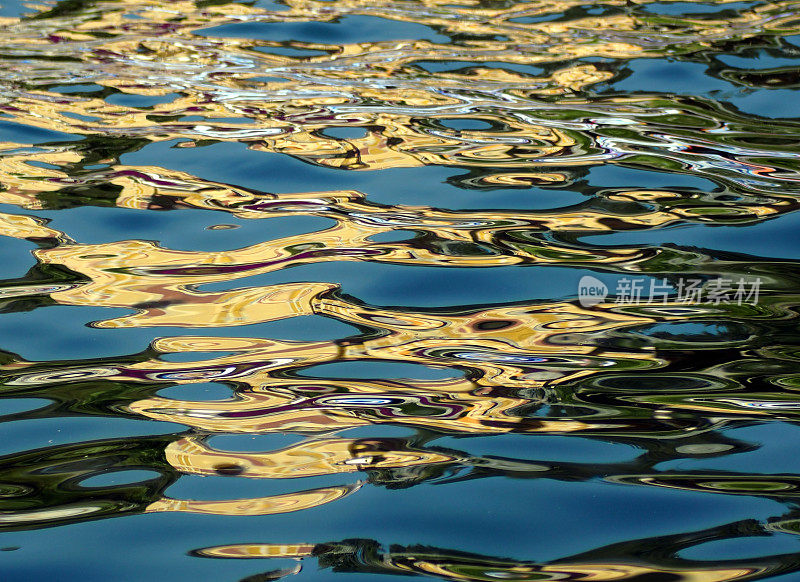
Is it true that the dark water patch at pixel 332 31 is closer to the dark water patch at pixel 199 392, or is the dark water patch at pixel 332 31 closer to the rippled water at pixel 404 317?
the rippled water at pixel 404 317

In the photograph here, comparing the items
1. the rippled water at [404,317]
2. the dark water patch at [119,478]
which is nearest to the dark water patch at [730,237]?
the rippled water at [404,317]

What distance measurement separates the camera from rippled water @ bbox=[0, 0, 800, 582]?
3.86 feet

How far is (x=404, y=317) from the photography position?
180 centimetres

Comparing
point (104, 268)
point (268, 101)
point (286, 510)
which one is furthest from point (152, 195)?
point (286, 510)

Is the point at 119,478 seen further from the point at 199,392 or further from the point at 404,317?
the point at 404,317

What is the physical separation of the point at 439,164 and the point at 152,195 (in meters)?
0.82

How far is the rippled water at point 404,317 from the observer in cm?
118

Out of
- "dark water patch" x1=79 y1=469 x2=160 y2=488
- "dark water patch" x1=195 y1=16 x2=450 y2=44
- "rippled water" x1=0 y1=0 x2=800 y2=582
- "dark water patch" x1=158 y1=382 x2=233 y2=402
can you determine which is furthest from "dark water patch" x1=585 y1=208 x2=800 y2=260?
"dark water patch" x1=195 y1=16 x2=450 y2=44

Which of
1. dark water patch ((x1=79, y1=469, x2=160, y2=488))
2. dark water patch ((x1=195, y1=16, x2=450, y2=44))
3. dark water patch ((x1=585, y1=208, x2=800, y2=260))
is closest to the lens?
dark water patch ((x1=79, y1=469, x2=160, y2=488))

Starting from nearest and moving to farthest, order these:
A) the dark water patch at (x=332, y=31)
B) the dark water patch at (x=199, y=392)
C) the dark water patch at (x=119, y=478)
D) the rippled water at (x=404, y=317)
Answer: the rippled water at (x=404, y=317) < the dark water patch at (x=119, y=478) < the dark water patch at (x=199, y=392) < the dark water patch at (x=332, y=31)

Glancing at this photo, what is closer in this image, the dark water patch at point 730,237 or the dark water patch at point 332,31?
the dark water patch at point 730,237

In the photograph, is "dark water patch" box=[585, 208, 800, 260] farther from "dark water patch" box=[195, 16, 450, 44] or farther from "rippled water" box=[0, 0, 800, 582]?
"dark water patch" box=[195, 16, 450, 44]

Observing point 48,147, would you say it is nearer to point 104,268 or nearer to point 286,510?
point 104,268

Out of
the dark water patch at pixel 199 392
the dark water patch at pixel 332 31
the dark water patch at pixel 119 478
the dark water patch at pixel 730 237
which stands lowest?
the dark water patch at pixel 119 478
